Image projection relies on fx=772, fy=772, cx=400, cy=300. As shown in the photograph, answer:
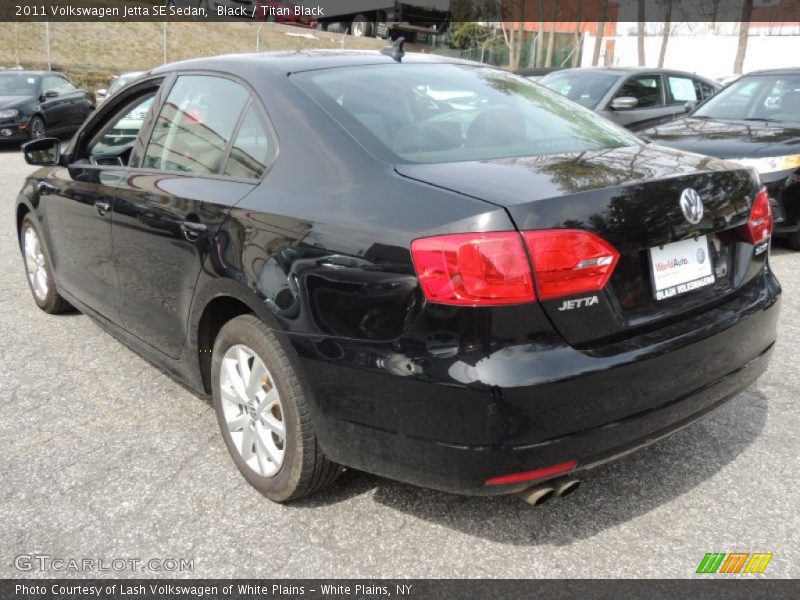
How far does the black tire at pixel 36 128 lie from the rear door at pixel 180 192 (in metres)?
14.0

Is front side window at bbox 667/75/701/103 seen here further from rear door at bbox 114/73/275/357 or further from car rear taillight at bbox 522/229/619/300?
car rear taillight at bbox 522/229/619/300

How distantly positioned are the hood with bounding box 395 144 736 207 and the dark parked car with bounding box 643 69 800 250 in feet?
13.0

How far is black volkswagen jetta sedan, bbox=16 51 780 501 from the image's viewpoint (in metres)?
2.20

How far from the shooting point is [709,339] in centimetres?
256

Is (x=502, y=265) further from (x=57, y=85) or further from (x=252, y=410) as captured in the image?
(x=57, y=85)

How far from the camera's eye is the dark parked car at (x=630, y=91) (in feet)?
32.3

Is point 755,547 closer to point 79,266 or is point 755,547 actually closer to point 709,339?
point 709,339

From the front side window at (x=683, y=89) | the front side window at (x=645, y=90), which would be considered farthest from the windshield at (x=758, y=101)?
the front side window at (x=683, y=89)

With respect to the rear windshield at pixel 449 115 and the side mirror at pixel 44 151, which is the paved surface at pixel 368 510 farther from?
the side mirror at pixel 44 151

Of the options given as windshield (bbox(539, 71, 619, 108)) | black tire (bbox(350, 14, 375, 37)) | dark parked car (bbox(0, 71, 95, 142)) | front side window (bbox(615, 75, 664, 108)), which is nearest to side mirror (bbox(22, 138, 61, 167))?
windshield (bbox(539, 71, 619, 108))

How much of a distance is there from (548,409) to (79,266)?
120 inches
